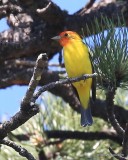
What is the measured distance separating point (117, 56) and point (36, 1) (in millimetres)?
473

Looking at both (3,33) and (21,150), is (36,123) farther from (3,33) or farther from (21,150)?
(21,150)

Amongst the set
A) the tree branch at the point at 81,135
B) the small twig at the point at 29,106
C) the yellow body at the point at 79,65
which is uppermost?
the small twig at the point at 29,106

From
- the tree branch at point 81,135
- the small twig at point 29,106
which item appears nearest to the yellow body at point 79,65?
the tree branch at point 81,135

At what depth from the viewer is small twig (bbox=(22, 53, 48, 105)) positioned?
820mm

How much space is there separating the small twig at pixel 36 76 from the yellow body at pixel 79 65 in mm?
769

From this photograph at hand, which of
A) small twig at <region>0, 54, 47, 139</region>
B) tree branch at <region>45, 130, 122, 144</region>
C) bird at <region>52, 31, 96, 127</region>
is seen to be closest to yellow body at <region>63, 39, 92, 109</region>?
bird at <region>52, 31, 96, 127</region>

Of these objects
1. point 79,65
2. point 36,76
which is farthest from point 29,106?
point 79,65

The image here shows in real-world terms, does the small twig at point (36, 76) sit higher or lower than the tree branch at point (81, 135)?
higher

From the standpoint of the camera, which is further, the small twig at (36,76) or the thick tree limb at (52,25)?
the thick tree limb at (52,25)

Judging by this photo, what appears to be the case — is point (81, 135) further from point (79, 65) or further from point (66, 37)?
point (66, 37)

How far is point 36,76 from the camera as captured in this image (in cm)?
Result: 83

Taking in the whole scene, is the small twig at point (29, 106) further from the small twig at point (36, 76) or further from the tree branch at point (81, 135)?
the tree branch at point (81, 135)

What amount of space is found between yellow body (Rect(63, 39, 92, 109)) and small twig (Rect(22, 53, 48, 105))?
2.52 ft

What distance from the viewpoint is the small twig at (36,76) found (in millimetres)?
820
